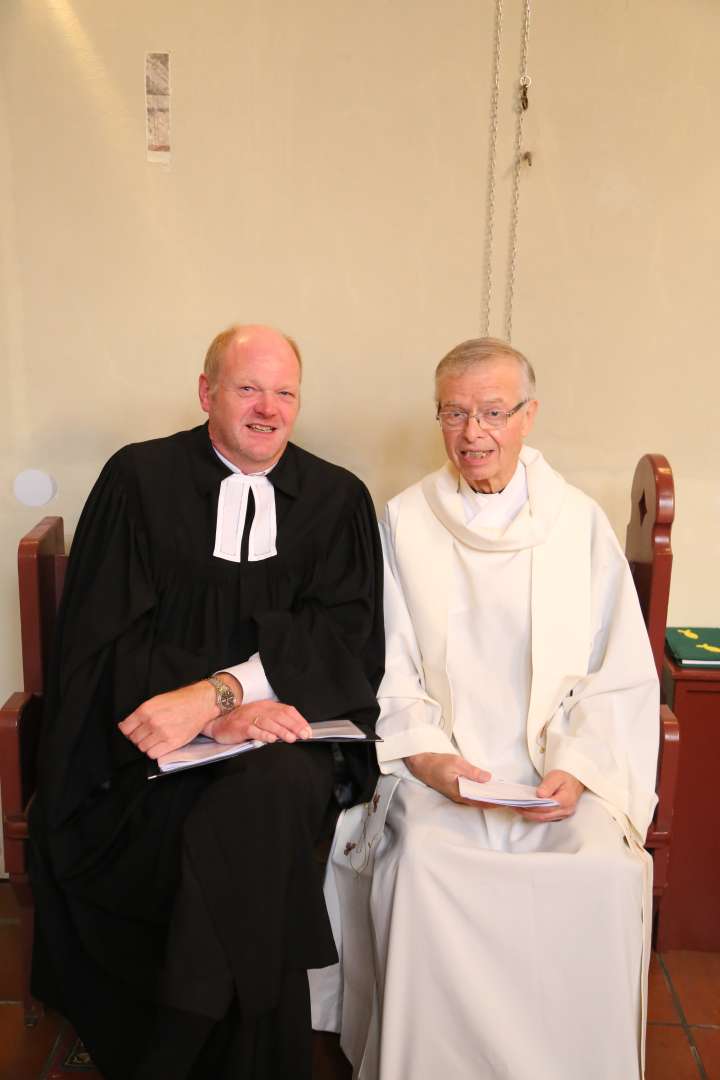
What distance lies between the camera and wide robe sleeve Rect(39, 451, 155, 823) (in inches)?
110

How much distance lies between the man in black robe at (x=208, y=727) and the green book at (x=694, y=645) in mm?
1089

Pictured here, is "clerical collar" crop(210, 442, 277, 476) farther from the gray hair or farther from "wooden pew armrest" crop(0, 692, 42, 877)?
"wooden pew armrest" crop(0, 692, 42, 877)

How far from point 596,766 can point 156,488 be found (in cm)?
152

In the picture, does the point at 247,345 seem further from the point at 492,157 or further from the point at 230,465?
the point at 492,157

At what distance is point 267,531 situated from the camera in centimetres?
302

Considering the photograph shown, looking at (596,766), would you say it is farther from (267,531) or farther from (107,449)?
(107,449)

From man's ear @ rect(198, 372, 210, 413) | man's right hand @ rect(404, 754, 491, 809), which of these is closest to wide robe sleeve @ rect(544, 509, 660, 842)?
man's right hand @ rect(404, 754, 491, 809)

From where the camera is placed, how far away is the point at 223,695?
2.74 metres

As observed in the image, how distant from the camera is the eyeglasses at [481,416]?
2.92 m

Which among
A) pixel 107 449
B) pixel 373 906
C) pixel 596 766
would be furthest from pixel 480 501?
pixel 107 449

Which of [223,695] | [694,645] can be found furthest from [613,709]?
[223,695]

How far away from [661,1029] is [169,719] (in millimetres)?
1816

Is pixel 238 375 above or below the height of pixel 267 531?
above

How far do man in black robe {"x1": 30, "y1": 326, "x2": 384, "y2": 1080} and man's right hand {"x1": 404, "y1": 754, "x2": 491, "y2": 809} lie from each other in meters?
0.15
